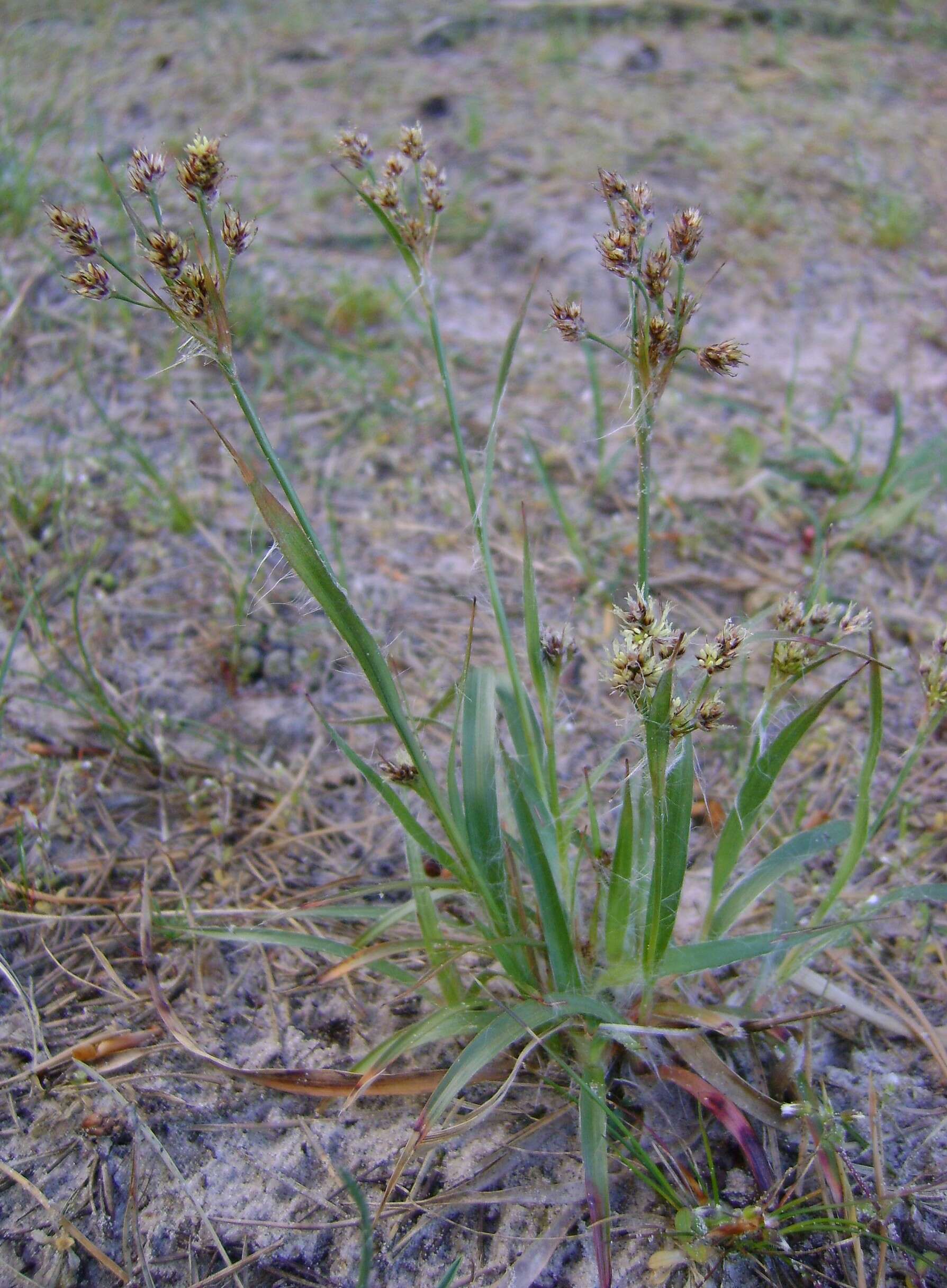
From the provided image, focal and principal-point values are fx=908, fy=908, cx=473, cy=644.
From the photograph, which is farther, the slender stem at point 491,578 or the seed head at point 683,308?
the slender stem at point 491,578

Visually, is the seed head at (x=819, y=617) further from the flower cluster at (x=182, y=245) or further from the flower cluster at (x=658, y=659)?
the flower cluster at (x=182, y=245)

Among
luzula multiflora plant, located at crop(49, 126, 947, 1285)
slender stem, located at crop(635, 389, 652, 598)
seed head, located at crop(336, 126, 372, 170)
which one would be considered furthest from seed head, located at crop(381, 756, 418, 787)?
seed head, located at crop(336, 126, 372, 170)

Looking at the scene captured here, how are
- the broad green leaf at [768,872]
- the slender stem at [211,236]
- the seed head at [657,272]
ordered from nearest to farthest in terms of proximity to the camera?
1. the slender stem at [211,236]
2. the seed head at [657,272]
3. the broad green leaf at [768,872]

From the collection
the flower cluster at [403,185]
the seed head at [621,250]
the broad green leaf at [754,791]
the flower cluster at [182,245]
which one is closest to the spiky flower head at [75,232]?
the flower cluster at [182,245]

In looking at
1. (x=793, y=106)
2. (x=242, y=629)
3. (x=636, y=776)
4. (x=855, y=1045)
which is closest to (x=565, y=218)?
(x=793, y=106)

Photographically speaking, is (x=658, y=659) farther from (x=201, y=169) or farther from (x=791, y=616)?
(x=201, y=169)

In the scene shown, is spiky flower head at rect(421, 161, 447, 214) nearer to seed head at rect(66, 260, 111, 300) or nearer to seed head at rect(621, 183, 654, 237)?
seed head at rect(621, 183, 654, 237)

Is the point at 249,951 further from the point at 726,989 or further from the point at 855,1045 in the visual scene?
the point at 855,1045
